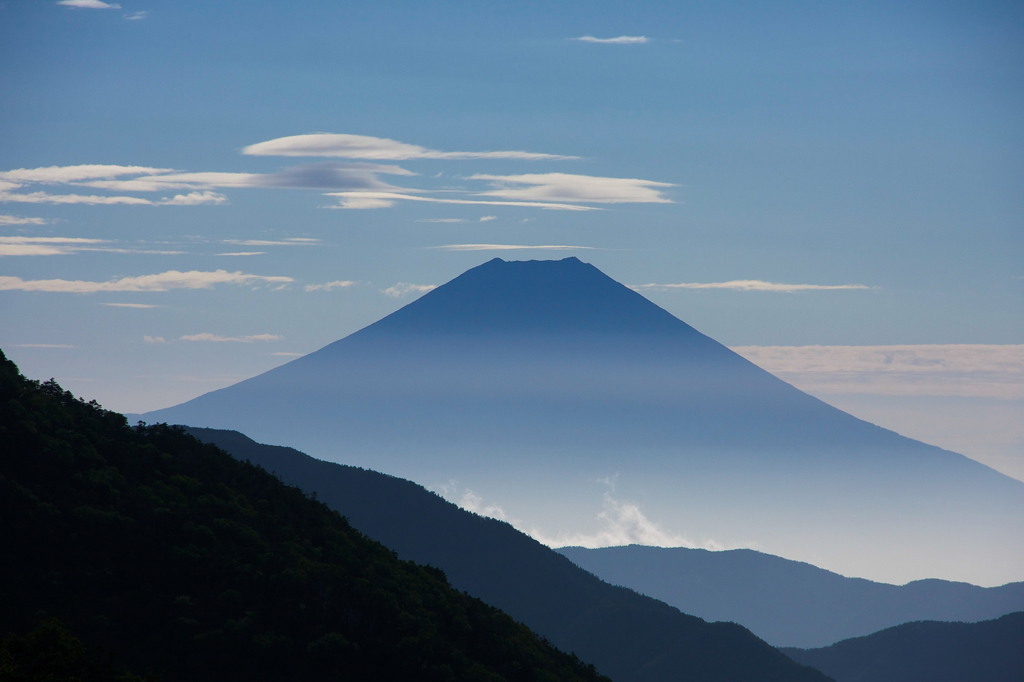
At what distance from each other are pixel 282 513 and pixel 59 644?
48339 mm

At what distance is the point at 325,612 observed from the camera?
281ft

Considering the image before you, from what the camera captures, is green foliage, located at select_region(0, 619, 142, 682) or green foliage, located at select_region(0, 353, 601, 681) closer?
green foliage, located at select_region(0, 619, 142, 682)

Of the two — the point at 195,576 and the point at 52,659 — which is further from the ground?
the point at 195,576

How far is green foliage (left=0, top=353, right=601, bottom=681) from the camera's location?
75.2m

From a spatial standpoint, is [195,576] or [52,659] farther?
[195,576]

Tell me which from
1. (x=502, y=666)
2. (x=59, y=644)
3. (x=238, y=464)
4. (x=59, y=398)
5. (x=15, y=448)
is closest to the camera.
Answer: (x=59, y=644)

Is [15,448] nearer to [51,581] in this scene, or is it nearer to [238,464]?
[51,581]

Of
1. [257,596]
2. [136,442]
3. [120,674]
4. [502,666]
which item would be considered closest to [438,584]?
[502,666]

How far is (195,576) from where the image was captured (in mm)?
83062

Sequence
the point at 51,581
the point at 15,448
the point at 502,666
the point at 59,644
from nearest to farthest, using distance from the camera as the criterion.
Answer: the point at 59,644, the point at 51,581, the point at 15,448, the point at 502,666

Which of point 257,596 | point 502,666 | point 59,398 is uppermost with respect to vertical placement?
point 59,398

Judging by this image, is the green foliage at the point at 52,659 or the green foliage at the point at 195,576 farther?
the green foliage at the point at 195,576

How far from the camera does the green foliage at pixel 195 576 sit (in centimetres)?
7519

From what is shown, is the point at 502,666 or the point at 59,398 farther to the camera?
the point at 59,398
